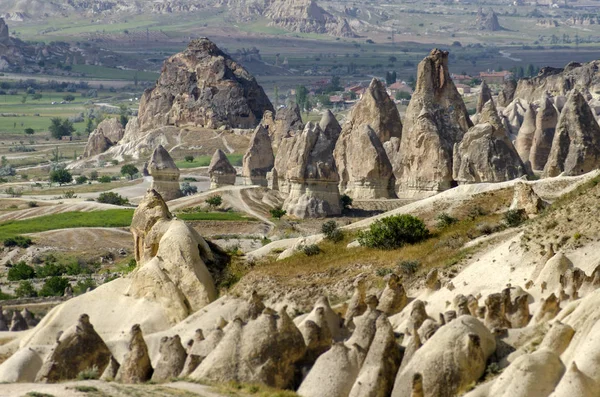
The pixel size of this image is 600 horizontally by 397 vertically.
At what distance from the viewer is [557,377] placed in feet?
93.9

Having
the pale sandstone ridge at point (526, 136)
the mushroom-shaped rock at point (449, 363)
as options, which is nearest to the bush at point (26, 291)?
the mushroom-shaped rock at point (449, 363)

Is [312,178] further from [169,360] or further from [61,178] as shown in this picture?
[169,360]

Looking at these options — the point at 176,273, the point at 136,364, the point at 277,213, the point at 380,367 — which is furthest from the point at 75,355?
the point at 277,213

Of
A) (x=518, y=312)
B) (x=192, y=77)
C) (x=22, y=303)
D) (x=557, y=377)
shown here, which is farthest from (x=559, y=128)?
(x=192, y=77)

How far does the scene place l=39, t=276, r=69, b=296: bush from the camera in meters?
60.7

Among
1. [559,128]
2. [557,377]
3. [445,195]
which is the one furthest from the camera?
[559,128]

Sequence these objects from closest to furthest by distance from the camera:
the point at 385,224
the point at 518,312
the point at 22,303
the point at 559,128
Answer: the point at 518,312 → the point at 385,224 → the point at 22,303 → the point at 559,128

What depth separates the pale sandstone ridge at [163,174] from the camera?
94875mm

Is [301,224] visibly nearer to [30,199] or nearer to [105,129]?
[30,199]

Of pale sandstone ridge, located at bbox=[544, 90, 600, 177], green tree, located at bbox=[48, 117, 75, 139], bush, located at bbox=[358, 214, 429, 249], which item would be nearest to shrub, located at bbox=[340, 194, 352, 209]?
pale sandstone ridge, located at bbox=[544, 90, 600, 177]

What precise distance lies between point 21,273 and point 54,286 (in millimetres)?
7155

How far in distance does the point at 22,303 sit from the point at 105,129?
326 ft

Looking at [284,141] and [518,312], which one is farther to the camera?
[284,141]

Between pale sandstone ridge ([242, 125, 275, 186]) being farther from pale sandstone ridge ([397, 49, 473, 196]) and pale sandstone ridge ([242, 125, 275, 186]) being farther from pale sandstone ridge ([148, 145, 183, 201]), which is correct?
pale sandstone ridge ([397, 49, 473, 196])
